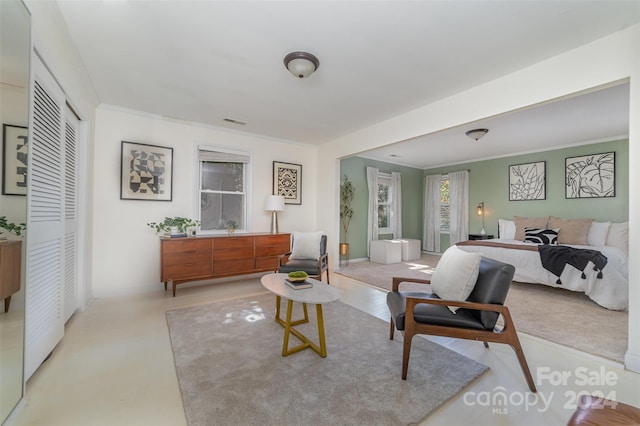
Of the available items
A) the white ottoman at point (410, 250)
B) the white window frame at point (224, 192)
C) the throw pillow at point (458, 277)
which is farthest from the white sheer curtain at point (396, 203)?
the throw pillow at point (458, 277)

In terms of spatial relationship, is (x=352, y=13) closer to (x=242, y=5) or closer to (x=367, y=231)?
(x=242, y=5)

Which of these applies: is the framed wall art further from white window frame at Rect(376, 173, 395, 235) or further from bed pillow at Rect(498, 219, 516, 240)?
bed pillow at Rect(498, 219, 516, 240)

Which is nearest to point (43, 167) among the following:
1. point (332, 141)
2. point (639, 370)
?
point (332, 141)

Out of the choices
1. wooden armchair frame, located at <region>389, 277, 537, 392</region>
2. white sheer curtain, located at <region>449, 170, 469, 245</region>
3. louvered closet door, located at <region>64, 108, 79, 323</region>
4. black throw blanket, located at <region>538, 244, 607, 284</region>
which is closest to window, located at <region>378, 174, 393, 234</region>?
white sheer curtain, located at <region>449, 170, 469, 245</region>

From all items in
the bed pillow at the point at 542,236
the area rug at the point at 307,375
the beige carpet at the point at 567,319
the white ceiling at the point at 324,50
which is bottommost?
the area rug at the point at 307,375

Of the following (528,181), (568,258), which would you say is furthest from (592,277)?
(528,181)

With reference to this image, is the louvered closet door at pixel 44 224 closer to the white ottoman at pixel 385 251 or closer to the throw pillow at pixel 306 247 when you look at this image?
the throw pillow at pixel 306 247

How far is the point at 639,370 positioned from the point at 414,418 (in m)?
1.86

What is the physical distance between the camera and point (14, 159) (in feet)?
4.64

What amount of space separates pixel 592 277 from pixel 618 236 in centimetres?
165

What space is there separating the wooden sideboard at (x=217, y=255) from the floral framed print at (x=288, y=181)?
939 mm

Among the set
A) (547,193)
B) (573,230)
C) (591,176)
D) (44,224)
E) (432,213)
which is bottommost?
(573,230)

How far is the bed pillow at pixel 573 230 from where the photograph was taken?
14.6 ft

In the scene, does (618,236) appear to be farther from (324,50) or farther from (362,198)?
(324,50)
